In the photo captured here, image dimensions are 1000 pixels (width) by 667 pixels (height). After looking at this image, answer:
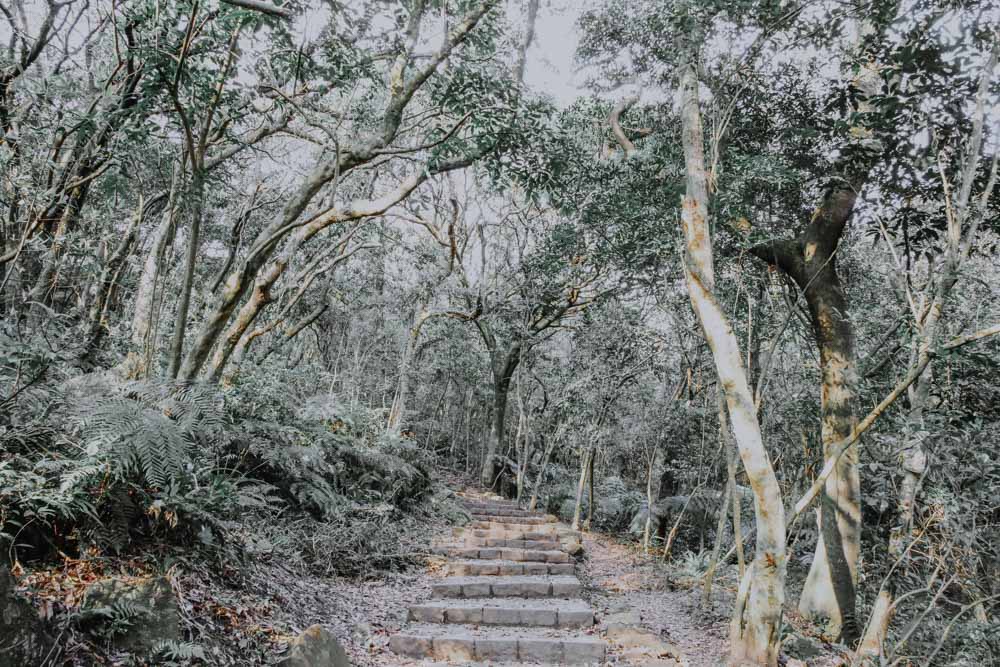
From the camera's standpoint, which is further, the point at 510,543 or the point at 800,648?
the point at 510,543

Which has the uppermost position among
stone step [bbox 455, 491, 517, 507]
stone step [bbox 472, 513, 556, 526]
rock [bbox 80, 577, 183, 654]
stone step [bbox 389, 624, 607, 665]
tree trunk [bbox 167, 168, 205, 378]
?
tree trunk [bbox 167, 168, 205, 378]

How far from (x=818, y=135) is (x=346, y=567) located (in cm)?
701

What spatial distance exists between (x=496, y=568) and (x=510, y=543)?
1.43 metres

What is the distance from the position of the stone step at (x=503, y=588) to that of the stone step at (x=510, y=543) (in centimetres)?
175

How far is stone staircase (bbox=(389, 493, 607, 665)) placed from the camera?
4324mm

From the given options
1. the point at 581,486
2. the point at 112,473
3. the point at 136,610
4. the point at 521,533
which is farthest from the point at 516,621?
the point at 581,486

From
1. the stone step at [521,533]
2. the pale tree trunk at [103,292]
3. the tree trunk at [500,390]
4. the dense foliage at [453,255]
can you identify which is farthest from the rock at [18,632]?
the tree trunk at [500,390]

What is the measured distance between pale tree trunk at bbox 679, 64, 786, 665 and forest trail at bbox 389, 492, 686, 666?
0.74 m

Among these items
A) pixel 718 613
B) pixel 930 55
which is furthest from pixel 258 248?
pixel 930 55

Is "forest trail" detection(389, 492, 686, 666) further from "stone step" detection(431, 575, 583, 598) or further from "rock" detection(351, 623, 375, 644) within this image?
"rock" detection(351, 623, 375, 644)

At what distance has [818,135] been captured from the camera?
642cm

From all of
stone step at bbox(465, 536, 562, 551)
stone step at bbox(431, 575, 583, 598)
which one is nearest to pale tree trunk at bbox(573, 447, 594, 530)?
stone step at bbox(465, 536, 562, 551)

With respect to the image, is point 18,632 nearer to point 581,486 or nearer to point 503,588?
point 503,588

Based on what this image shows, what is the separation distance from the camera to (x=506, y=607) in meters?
5.10
